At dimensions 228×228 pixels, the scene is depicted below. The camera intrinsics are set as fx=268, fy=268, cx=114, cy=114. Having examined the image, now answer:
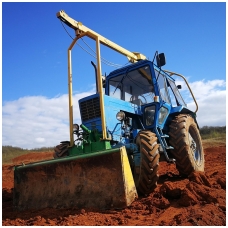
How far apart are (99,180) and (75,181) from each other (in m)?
0.48

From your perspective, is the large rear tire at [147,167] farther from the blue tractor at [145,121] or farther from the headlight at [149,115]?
the headlight at [149,115]

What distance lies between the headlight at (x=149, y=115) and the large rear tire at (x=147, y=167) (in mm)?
1885

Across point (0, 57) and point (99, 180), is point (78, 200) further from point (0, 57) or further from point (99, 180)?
point (0, 57)

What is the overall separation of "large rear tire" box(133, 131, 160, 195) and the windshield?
2548 mm

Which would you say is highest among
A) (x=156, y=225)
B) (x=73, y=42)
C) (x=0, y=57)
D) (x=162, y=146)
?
(x=73, y=42)

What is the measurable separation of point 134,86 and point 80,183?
365 cm

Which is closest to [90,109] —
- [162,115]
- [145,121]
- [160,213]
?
[145,121]

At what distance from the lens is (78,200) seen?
458 cm

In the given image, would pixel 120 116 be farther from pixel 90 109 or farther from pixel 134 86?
pixel 134 86

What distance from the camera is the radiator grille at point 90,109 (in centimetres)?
607

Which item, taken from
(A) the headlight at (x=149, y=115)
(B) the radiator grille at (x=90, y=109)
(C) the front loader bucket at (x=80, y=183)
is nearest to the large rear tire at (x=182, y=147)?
(A) the headlight at (x=149, y=115)

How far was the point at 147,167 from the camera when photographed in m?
4.66

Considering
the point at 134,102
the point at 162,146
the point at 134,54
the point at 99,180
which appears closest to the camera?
the point at 99,180

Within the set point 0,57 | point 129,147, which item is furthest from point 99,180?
point 0,57
